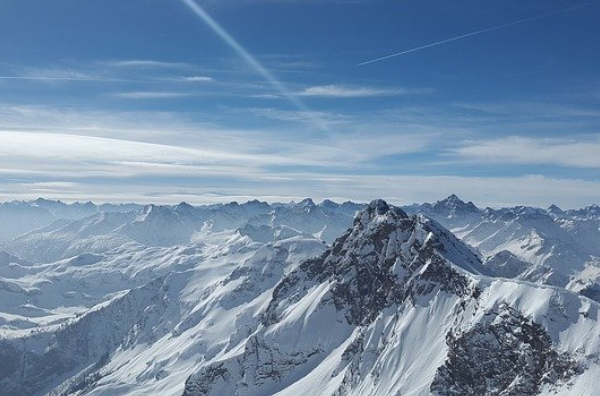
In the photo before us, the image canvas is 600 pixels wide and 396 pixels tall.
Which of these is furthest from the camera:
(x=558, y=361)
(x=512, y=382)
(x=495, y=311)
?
(x=495, y=311)

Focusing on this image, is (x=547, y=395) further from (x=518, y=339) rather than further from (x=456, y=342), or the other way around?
(x=456, y=342)

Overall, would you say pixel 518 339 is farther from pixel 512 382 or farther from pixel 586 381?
pixel 586 381

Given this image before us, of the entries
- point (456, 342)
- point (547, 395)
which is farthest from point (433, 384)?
point (547, 395)

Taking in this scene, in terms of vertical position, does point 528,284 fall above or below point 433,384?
above

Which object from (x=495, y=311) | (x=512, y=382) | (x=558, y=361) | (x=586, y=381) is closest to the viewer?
(x=586, y=381)

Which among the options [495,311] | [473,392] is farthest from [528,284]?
[473,392]

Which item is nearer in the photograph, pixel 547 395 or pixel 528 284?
pixel 547 395

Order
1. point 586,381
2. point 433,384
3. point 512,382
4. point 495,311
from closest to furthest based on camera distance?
point 586,381 → point 512,382 → point 495,311 → point 433,384

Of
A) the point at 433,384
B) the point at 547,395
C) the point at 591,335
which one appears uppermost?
the point at 591,335

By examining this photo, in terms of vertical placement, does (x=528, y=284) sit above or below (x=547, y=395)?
above
